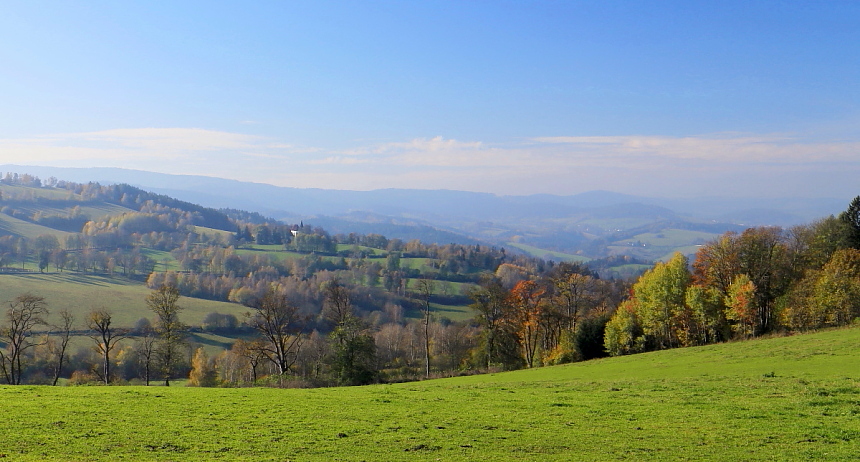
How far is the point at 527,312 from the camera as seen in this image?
182 feet

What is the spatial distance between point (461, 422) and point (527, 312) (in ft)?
128

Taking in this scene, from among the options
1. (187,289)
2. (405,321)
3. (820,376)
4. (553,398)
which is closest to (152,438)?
(553,398)

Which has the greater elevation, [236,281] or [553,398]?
[553,398]

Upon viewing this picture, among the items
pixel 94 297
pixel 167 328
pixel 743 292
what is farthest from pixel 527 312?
pixel 94 297

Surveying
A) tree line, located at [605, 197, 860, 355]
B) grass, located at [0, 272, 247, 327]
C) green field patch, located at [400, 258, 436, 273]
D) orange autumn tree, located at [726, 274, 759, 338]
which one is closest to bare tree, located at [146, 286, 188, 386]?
tree line, located at [605, 197, 860, 355]

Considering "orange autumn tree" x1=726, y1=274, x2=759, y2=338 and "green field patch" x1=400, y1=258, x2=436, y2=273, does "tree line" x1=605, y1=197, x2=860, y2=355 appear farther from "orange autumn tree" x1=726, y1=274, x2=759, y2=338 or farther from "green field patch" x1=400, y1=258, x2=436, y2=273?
"green field patch" x1=400, y1=258, x2=436, y2=273

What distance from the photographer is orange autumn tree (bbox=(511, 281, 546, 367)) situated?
54.9 metres

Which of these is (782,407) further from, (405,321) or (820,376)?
(405,321)

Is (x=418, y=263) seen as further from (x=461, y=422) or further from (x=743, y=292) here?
(x=461, y=422)

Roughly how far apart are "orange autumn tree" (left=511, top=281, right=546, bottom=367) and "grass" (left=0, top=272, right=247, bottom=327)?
7589 cm

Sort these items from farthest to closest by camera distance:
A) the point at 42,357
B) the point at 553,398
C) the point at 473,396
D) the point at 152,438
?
the point at 42,357
the point at 473,396
the point at 553,398
the point at 152,438

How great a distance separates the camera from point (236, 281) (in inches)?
5650

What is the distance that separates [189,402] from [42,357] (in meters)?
75.7

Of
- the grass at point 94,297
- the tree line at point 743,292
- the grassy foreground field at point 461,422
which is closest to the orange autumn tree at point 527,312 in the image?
the tree line at point 743,292
